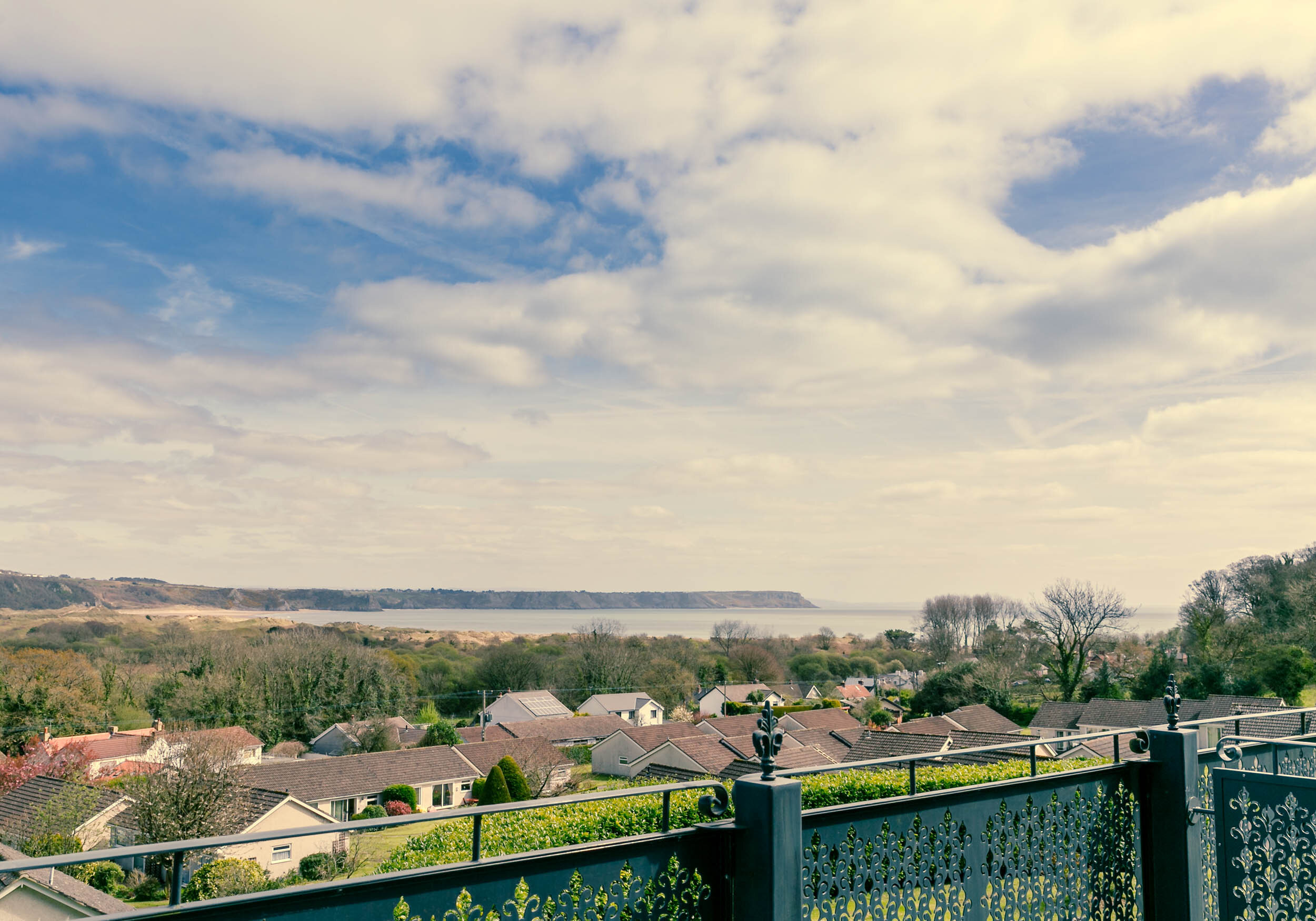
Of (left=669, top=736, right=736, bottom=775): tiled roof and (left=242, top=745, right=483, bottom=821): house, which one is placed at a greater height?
(left=669, top=736, right=736, bottom=775): tiled roof

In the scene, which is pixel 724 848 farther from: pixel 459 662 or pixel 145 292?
pixel 459 662

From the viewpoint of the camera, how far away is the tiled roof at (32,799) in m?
21.4

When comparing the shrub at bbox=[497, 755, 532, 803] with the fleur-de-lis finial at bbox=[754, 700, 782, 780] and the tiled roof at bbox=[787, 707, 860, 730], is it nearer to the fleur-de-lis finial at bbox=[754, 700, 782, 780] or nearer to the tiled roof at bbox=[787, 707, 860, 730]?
the tiled roof at bbox=[787, 707, 860, 730]

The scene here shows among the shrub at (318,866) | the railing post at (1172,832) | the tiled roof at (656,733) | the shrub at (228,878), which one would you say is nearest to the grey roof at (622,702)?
the tiled roof at (656,733)

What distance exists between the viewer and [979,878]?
3.77m

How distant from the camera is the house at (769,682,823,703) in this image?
187ft

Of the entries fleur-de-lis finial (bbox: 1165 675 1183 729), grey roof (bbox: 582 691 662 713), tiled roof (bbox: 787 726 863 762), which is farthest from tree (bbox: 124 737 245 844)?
grey roof (bbox: 582 691 662 713)

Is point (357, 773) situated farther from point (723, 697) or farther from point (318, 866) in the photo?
point (723, 697)

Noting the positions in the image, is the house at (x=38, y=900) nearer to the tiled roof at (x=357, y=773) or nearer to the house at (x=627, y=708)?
the tiled roof at (x=357, y=773)

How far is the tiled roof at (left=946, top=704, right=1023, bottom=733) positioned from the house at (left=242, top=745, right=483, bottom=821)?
71.3 ft

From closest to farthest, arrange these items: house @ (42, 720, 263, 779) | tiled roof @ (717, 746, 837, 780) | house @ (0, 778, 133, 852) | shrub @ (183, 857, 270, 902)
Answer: shrub @ (183, 857, 270, 902), house @ (0, 778, 133, 852), tiled roof @ (717, 746, 837, 780), house @ (42, 720, 263, 779)

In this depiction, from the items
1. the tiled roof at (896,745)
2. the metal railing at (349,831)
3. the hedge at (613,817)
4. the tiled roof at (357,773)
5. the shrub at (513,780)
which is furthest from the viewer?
the tiled roof at (357,773)

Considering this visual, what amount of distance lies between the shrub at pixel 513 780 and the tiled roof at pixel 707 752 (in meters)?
6.55

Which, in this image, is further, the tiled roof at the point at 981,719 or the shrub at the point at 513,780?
the tiled roof at the point at 981,719
